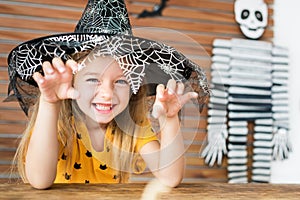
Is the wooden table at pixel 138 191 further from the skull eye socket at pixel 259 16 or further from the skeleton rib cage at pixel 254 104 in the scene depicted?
the skull eye socket at pixel 259 16

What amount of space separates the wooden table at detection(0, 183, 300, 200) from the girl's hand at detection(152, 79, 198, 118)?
12cm

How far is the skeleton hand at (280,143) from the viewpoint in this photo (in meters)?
2.54

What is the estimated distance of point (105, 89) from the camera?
67cm

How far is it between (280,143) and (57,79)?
2.11 m

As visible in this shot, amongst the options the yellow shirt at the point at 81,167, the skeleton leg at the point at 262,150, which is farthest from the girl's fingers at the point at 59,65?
the skeleton leg at the point at 262,150

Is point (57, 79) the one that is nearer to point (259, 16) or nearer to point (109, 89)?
point (109, 89)

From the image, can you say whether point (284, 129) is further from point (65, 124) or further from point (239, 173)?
point (65, 124)

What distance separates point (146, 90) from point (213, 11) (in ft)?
6.23

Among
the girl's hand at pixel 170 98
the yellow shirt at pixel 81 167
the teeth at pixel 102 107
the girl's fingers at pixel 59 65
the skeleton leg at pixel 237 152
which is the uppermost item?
the girl's fingers at pixel 59 65

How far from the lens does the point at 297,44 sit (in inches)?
104

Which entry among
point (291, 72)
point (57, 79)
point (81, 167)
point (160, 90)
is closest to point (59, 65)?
point (57, 79)

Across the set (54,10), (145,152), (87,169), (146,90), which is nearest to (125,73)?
(146,90)

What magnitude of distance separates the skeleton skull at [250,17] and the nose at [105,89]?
1.96m

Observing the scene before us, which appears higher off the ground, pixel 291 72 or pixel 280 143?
pixel 291 72
